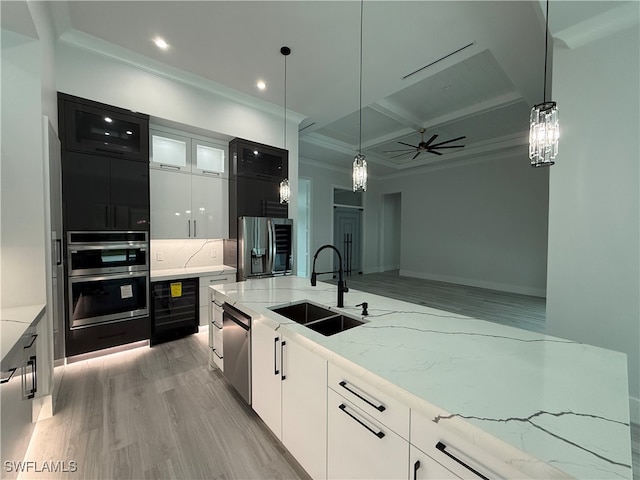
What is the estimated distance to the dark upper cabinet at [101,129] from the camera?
2.50m

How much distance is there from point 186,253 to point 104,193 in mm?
1284

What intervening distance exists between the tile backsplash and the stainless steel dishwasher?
1951 millimetres

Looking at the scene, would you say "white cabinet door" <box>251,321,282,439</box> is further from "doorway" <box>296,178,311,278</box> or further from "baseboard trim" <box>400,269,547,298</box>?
"baseboard trim" <box>400,269,547,298</box>

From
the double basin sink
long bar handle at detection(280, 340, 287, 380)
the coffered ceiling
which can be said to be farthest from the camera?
the coffered ceiling

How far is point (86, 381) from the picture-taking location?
2344 mm

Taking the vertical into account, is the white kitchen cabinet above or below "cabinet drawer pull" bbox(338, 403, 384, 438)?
above

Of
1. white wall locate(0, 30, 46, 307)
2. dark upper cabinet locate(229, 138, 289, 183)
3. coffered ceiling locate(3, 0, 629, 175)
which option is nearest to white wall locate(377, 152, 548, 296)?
coffered ceiling locate(3, 0, 629, 175)

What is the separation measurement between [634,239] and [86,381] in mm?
4640

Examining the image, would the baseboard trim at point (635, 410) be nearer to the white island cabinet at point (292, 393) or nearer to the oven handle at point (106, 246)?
the white island cabinet at point (292, 393)

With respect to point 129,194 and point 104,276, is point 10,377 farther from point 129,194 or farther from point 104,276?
point 129,194

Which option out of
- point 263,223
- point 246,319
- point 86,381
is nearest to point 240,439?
point 246,319

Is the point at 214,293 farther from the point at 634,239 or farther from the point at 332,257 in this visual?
the point at 332,257

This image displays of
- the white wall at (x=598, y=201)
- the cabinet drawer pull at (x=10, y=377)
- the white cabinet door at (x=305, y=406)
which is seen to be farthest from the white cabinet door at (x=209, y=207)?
the white wall at (x=598, y=201)

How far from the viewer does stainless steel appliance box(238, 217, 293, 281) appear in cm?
361
